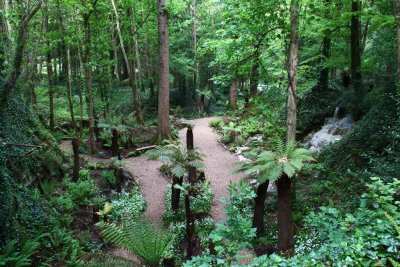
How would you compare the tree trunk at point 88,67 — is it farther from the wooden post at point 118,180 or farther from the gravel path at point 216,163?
the gravel path at point 216,163

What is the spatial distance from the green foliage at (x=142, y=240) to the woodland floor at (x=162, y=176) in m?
2.40

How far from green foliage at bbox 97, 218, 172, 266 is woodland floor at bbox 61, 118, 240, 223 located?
240cm

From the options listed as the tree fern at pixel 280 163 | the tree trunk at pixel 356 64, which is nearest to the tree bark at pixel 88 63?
the tree fern at pixel 280 163

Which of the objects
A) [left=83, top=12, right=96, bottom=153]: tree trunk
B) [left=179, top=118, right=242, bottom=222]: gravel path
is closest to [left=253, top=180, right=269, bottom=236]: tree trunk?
[left=179, top=118, right=242, bottom=222]: gravel path

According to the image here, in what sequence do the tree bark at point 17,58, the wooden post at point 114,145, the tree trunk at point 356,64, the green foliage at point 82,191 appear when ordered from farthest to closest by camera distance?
the wooden post at point 114,145 < the tree trunk at point 356,64 < the green foliage at point 82,191 < the tree bark at point 17,58

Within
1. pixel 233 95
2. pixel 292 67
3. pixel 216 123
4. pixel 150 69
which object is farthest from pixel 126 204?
pixel 150 69

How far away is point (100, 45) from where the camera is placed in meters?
14.7

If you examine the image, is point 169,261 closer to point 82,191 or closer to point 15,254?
point 15,254

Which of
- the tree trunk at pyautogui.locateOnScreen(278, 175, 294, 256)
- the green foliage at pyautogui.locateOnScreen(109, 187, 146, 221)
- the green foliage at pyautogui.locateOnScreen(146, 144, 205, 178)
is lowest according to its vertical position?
the green foliage at pyautogui.locateOnScreen(109, 187, 146, 221)

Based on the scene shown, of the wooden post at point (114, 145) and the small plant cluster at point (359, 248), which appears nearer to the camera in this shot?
the small plant cluster at point (359, 248)

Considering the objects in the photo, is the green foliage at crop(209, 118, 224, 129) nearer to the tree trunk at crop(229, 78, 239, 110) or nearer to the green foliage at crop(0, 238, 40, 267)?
the tree trunk at crop(229, 78, 239, 110)

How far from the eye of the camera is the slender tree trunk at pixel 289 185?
5797mm

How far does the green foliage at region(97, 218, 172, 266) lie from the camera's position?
5.86 meters

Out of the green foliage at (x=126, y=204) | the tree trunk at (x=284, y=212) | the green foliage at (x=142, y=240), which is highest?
the tree trunk at (x=284, y=212)
